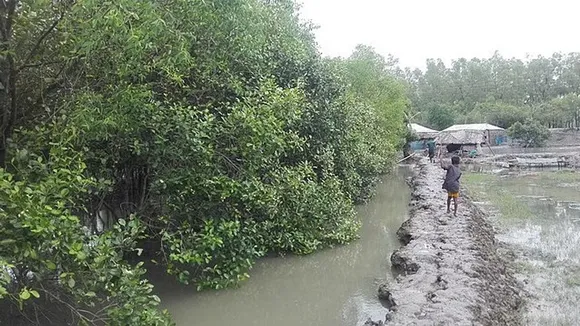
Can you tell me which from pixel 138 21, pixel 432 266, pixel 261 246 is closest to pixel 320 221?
pixel 261 246

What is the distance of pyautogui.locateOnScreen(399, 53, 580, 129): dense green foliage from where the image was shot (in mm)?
51438

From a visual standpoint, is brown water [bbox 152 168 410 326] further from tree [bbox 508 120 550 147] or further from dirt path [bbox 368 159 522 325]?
tree [bbox 508 120 550 147]

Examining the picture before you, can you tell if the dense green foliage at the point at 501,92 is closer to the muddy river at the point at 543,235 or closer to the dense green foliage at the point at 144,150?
the muddy river at the point at 543,235

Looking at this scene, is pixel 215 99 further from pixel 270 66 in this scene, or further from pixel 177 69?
pixel 270 66

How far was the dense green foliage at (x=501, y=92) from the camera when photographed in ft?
169

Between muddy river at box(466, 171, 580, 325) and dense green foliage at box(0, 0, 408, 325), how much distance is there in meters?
4.03

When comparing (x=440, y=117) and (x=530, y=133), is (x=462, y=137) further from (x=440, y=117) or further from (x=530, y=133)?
(x=440, y=117)

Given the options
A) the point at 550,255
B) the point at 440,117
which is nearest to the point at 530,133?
the point at 440,117

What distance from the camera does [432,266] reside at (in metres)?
8.41

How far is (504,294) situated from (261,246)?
403cm

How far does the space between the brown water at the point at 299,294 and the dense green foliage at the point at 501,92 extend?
4463 cm

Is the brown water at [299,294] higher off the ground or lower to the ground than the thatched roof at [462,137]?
lower

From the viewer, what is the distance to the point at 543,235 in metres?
13.0

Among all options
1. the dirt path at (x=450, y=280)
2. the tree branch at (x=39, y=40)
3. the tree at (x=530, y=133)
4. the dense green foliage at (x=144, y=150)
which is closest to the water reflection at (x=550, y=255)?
the dirt path at (x=450, y=280)
